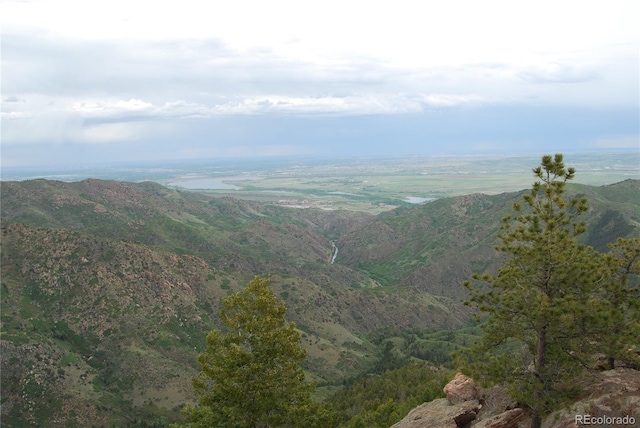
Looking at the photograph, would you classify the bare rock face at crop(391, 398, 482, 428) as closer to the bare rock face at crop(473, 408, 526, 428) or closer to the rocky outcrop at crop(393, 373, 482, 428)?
the rocky outcrop at crop(393, 373, 482, 428)

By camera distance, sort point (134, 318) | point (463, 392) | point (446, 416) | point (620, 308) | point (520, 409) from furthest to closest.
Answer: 1. point (134, 318)
2. point (463, 392)
3. point (446, 416)
4. point (520, 409)
5. point (620, 308)

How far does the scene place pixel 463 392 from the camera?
26500 mm

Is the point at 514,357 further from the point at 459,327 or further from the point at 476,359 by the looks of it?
the point at 459,327

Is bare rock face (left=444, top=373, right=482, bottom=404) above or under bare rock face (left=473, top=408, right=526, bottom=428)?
under

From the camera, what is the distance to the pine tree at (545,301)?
1928 centimetres

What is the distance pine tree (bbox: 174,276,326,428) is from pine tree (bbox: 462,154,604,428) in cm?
971

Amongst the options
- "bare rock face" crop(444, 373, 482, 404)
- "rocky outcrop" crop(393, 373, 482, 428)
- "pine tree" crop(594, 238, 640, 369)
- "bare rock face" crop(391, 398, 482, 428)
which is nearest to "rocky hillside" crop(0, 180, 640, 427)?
"rocky outcrop" crop(393, 373, 482, 428)

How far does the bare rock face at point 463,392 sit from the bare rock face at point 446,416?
1.62 feet

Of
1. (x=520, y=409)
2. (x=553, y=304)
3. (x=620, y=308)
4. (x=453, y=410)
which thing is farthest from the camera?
(x=453, y=410)

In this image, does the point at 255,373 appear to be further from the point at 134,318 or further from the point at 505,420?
the point at 134,318

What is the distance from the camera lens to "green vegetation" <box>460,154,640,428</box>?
19.2m

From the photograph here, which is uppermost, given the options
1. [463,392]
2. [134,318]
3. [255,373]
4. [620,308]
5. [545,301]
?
[545,301]

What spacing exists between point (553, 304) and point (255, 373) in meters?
15.3

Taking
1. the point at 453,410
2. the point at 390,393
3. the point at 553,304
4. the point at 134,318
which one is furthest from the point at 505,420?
the point at 134,318
